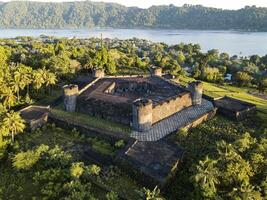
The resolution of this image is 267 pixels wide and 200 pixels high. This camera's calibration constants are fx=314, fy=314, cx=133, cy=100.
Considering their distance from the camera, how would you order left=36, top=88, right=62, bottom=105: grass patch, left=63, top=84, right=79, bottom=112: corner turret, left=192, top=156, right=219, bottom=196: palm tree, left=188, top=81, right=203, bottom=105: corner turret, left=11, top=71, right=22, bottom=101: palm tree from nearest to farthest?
left=192, top=156, right=219, bottom=196: palm tree < left=63, top=84, right=79, bottom=112: corner turret < left=188, top=81, right=203, bottom=105: corner turret < left=11, top=71, right=22, bottom=101: palm tree < left=36, top=88, right=62, bottom=105: grass patch

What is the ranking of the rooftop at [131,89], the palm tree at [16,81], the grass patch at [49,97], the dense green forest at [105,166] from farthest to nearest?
1. the grass patch at [49,97]
2. the palm tree at [16,81]
3. the rooftop at [131,89]
4. the dense green forest at [105,166]

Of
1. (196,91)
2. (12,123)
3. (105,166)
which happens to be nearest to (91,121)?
(105,166)

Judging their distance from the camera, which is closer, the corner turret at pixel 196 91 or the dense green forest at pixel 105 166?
the dense green forest at pixel 105 166

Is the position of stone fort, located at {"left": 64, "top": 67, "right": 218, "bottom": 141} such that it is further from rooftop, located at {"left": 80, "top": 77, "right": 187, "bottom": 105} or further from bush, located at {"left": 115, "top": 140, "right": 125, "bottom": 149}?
bush, located at {"left": 115, "top": 140, "right": 125, "bottom": 149}

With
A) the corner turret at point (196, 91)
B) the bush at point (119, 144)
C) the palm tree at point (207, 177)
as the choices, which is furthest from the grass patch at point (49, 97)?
the palm tree at point (207, 177)

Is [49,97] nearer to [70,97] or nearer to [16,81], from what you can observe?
[16,81]

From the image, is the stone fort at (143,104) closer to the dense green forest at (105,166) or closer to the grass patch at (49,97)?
the dense green forest at (105,166)

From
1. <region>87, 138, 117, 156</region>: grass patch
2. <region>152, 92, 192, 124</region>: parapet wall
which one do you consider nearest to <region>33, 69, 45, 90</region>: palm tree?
<region>87, 138, 117, 156</region>: grass patch

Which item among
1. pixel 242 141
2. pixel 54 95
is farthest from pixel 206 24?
pixel 242 141
